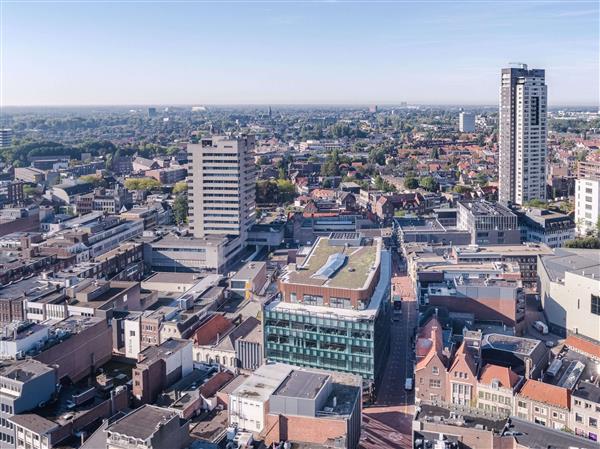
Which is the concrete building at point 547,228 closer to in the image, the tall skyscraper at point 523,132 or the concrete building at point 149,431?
the tall skyscraper at point 523,132

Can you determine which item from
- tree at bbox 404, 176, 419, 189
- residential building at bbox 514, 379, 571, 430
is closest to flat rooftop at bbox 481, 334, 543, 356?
residential building at bbox 514, 379, 571, 430

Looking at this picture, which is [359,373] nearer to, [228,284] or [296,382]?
[296,382]

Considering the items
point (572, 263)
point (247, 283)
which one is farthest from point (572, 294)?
point (247, 283)

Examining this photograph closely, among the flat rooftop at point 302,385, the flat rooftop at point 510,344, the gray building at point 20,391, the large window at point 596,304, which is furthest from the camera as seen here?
the large window at point 596,304

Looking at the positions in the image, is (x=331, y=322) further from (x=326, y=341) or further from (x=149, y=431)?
(x=149, y=431)

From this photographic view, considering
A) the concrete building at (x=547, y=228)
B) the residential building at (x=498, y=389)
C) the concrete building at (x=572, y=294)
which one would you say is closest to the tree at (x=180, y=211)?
the concrete building at (x=547, y=228)

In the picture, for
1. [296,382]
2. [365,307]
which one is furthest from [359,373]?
[296,382]

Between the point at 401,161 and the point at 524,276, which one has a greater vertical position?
the point at 401,161
